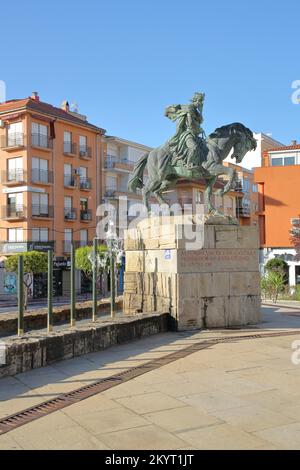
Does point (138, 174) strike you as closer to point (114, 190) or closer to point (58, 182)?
point (58, 182)

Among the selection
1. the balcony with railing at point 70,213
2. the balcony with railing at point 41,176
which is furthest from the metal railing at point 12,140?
the balcony with railing at point 70,213

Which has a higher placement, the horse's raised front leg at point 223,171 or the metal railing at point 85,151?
the metal railing at point 85,151

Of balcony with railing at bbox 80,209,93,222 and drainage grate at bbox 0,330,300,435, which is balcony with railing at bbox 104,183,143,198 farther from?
drainage grate at bbox 0,330,300,435

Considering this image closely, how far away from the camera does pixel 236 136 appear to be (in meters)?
11.8

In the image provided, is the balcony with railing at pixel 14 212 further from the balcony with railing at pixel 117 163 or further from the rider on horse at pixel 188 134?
the rider on horse at pixel 188 134

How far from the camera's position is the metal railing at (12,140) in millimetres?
40906

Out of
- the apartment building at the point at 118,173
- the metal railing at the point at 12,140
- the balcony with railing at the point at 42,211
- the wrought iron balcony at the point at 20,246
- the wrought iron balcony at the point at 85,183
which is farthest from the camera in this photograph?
the apartment building at the point at 118,173

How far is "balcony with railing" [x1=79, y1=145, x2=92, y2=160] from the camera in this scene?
152ft

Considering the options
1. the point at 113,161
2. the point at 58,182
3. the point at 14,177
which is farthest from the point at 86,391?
the point at 113,161

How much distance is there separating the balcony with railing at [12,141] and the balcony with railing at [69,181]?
5.28 meters

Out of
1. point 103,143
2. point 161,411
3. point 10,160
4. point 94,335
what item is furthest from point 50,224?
point 161,411
